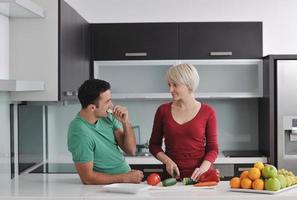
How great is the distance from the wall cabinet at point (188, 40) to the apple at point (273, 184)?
252 centimetres

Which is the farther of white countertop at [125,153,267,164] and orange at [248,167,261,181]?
white countertop at [125,153,267,164]

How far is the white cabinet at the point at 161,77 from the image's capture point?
554cm

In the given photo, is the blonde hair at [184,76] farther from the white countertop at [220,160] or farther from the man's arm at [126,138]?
the white countertop at [220,160]

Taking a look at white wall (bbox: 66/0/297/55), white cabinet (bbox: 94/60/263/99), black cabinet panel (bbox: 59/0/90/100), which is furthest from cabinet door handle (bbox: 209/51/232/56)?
black cabinet panel (bbox: 59/0/90/100)

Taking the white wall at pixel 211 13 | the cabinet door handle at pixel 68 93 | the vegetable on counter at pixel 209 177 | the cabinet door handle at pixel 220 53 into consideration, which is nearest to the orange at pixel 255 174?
the vegetable on counter at pixel 209 177

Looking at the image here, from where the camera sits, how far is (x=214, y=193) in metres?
3.05

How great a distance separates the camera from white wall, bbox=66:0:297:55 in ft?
18.7

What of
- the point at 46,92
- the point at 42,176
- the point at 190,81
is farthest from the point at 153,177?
the point at 46,92

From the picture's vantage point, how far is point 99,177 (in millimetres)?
3318

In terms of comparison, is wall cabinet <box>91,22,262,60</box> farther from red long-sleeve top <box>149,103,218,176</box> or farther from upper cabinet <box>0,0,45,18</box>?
red long-sleeve top <box>149,103,218,176</box>

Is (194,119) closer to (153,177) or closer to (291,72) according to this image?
(153,177)

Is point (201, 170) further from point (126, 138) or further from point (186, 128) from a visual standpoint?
point (126, 138)

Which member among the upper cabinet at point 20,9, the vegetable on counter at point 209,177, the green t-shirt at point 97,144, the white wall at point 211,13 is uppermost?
the white wall at point 211,13

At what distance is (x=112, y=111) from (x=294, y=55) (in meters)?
2.27
